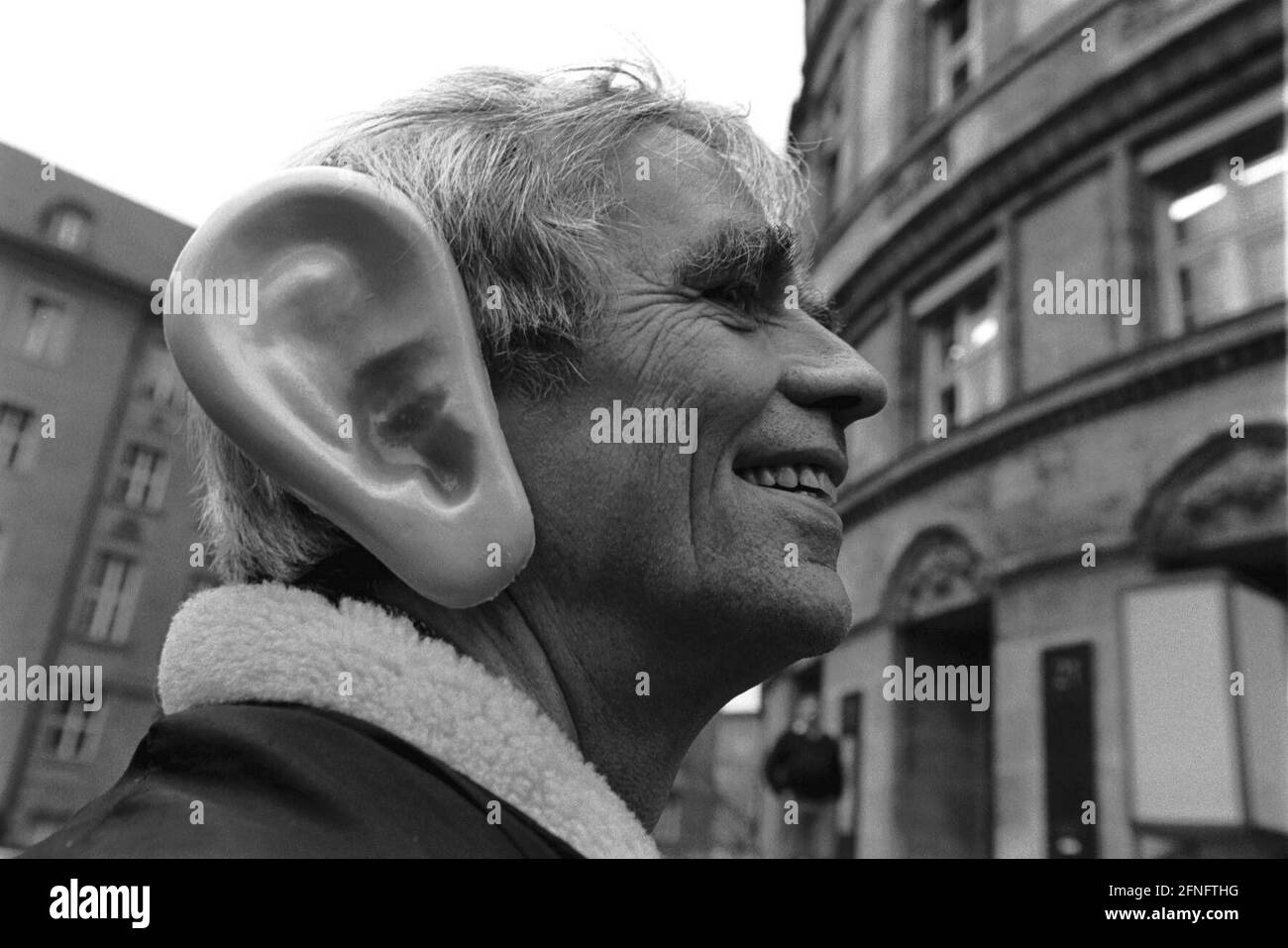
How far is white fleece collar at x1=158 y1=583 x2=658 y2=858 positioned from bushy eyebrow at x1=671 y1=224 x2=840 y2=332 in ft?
1.63

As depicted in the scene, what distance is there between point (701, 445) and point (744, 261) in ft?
0.77

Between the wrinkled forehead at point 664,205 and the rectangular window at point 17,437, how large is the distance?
14635 mm

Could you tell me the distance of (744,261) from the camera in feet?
4.13

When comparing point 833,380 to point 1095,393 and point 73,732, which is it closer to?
point 1095,393

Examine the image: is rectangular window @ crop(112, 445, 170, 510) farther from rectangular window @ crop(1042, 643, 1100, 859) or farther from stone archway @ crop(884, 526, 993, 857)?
rectangular window @ crop(1042, 643, 1100, 859)

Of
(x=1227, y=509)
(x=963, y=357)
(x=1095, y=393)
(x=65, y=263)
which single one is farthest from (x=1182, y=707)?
(x=65, y=263)

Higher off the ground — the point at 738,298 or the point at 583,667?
the point at 738,298

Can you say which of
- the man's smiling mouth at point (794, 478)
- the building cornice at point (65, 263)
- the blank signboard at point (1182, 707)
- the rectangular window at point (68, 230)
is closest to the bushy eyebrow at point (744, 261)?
the man's smiling mouth at point (794, 478)

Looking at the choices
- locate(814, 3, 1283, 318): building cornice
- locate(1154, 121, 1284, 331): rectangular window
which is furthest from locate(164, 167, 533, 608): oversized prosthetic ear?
locate(1154, 121, 1284, 331): rectangular window

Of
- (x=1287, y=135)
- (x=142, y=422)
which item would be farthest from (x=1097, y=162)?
(x=142, y=422)

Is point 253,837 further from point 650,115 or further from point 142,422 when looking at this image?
point 142,422

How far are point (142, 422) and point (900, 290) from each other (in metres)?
12.6

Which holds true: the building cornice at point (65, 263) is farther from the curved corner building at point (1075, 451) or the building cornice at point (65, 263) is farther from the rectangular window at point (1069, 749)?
the rectangular window at point (1069, 749)

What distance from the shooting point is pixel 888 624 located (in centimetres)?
920
